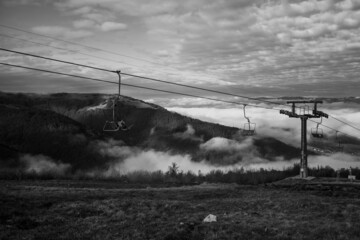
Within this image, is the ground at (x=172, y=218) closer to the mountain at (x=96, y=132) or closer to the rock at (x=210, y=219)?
the rock at (x=210, y=219)

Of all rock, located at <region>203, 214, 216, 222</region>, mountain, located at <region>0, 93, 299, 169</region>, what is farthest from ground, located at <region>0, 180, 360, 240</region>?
mountain, located at <region>0, 93, 299, 169</region>

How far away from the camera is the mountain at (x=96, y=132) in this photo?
121562 mm

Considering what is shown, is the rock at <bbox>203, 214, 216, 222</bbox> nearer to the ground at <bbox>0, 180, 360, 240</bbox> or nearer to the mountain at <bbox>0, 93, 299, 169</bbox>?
the ground at <bbox>0, 180, 360, 240</bbox>

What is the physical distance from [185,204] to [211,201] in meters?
3.25

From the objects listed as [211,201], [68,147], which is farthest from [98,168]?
[211,201]

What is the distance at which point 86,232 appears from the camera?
16.9m

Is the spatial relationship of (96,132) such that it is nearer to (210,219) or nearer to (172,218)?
(172,218)

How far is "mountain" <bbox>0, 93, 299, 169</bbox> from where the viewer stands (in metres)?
122

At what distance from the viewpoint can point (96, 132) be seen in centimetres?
14300

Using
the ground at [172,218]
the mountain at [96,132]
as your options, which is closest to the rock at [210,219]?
the ground at [172,218]

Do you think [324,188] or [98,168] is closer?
[324,188]

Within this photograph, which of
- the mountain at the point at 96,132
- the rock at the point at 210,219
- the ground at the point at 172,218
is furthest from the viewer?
the mountain at the point at 96,132

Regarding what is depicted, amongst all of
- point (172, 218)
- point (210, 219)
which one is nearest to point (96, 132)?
point (172, 218)

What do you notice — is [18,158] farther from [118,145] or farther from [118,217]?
[118,217]
